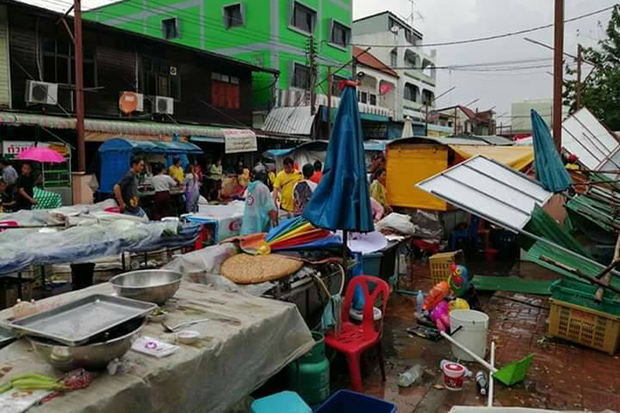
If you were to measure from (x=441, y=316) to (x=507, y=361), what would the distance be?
33.0 inches

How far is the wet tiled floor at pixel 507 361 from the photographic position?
424cm

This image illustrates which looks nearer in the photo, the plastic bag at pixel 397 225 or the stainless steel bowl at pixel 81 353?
the stainless steel bowl at pixel 81 353

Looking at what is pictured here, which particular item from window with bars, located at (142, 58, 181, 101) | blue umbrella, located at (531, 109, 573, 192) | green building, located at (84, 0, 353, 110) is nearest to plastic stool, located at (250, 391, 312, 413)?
blue umbrella, located at (531, 109, 573, 192)

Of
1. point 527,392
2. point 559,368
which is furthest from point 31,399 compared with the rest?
point 559,368

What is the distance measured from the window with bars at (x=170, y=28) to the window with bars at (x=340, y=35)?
30.7 ft

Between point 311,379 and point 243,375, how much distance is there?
44.0 inches

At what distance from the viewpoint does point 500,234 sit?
10.1 meters

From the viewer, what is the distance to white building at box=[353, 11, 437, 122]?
38.8 metres

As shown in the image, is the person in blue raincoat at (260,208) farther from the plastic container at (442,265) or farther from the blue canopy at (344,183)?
the plastic container at (442,265)

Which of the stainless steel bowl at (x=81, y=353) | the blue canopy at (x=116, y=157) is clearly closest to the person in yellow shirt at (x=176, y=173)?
the blue canopy at (x=116, y=157)

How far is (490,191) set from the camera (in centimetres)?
622

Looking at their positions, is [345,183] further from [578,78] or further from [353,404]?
[578,78]

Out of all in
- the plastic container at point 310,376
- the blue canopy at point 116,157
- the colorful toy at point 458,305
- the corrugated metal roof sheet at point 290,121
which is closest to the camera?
the plastic container at point 310,376

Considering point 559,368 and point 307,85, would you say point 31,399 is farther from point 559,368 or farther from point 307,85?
point 307,85
